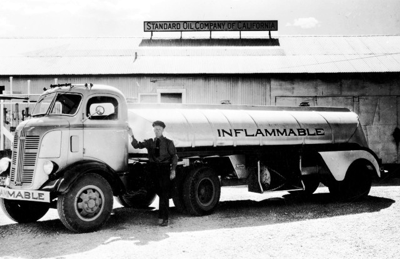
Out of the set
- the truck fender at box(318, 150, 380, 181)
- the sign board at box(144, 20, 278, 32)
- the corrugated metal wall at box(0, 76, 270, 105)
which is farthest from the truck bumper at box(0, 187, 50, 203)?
the sign board at box(144, 20, 278, 32)

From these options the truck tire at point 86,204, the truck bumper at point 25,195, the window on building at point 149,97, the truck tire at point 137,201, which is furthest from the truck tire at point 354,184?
the window on building at point 149,97

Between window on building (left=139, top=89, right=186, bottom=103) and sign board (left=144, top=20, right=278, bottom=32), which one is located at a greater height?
sign board (left=144, top=20, right=278, bottom=32)

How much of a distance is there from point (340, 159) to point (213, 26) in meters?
17.5

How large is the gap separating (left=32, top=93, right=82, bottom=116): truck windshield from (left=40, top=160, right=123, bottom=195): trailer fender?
3.71 ft

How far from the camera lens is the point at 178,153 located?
1009 centimetres

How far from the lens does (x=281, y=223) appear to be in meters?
9.39

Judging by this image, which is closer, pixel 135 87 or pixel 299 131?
pixel 299 131

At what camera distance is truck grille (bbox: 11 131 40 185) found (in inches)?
337

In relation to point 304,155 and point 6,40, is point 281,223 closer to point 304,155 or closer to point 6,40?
point 304,155

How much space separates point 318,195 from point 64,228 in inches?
324

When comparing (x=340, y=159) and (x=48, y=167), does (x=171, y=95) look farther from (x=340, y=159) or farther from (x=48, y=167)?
(x=48, y=167)

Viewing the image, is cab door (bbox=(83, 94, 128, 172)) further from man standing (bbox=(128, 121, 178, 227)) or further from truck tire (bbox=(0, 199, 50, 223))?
truck tire (bbox=(0, 199, 50, 223))

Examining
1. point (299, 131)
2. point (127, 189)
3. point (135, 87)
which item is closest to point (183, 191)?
point (127, 189)

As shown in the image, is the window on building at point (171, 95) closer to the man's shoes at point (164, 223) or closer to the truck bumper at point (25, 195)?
the man's shoes at point (164, 223)
